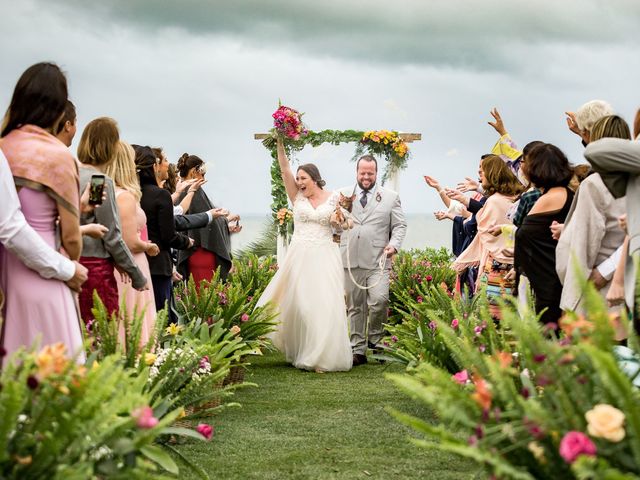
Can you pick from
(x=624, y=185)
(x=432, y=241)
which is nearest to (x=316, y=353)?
(x=624, y=185)

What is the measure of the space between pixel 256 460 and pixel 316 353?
425cm

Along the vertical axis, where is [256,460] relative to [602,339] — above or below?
below

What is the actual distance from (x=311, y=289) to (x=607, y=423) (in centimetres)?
751

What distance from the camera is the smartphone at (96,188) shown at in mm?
4551

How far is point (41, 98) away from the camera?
3.88 meters

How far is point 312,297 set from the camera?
967 cm

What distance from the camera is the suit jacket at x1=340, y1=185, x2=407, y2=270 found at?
34.1 ft

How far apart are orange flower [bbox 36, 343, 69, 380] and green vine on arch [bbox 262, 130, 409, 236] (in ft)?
36.7

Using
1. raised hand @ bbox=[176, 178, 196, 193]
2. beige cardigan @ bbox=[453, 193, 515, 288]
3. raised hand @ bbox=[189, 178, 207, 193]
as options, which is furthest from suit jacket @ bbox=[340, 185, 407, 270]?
beige cardigan @ bbox=[453, 193, 515, 288]

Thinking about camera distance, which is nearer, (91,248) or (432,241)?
(91,248)

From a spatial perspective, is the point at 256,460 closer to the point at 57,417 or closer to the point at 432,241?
the point at 57,417

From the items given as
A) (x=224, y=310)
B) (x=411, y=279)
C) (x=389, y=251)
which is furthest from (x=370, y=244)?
(x=411, y=279)

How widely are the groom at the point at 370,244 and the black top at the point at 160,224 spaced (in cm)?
333

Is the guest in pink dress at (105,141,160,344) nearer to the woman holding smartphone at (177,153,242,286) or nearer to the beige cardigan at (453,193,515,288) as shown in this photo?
the beige cardigan at (453,193,515,288)
